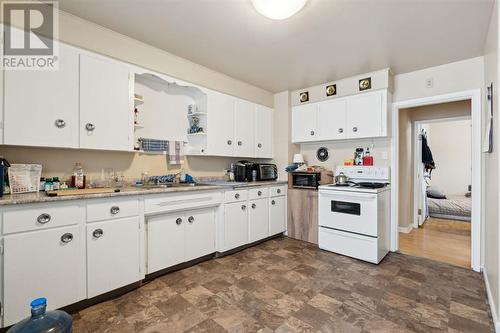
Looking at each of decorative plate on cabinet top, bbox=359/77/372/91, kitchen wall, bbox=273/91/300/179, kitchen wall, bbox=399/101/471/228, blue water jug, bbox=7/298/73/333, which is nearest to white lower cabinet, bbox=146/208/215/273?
blue water jug, bbox=7/298/73/333

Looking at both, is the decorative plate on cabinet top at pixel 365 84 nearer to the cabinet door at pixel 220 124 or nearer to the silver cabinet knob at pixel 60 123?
the cabinet door at pixel 220 124

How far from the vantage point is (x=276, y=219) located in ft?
12.0

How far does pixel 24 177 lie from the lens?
6.24 feet

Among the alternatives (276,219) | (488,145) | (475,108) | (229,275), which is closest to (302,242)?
(276,219)

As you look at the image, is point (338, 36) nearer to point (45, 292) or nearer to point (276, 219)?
point (276, 219)

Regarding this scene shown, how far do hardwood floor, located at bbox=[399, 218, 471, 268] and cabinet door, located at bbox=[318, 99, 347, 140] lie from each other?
1851 millimetres

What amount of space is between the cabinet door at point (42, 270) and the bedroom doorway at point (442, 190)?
375 centimetres

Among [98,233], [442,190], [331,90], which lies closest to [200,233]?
[98,233]

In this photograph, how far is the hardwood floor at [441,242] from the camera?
9.84 feet

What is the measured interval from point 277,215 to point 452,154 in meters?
5.88

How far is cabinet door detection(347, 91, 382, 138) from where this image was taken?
313cm

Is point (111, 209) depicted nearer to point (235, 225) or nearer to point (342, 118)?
point (235, 225)

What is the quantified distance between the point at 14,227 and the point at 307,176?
320cm

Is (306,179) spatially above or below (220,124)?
below
